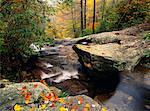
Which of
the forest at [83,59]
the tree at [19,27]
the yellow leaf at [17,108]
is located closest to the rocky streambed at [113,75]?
the forest at [83,59]

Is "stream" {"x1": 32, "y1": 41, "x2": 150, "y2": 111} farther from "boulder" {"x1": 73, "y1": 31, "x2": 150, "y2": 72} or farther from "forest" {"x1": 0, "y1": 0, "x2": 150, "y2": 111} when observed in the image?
"boulder" {"x1": 73, "y1": 31, "x2": 150, "y2": 72}

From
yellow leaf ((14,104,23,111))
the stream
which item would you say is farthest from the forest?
yellow leaf ((14,104,23,111))

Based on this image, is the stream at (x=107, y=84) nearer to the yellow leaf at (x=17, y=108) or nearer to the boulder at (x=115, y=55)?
the boulder at (x=115, y=55)

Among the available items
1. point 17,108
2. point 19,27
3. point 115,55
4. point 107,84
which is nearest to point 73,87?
point 107,84

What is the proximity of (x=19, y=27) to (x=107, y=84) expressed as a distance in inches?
156

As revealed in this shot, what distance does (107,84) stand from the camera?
947 centimetres

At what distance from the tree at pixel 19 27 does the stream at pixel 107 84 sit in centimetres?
181

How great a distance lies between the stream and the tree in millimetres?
1808

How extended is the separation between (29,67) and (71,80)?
7.70 ft

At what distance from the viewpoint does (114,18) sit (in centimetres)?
1742

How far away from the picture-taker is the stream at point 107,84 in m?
7.87

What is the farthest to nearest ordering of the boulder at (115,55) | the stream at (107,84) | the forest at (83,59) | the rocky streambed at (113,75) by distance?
the boulder at (115,55), the rocky streambed at (113,75), the stream at (107,84), the forest at (83,59)

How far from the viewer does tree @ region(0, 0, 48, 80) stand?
756 centimetres

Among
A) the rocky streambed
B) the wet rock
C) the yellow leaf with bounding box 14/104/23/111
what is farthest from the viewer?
the wet rock
